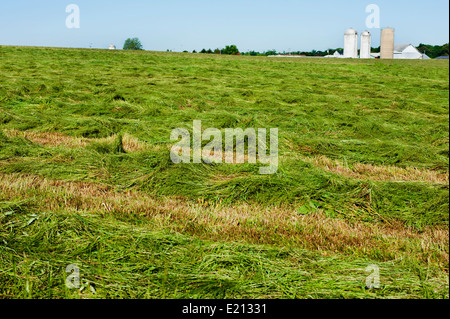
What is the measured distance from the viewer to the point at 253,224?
323 centimetres

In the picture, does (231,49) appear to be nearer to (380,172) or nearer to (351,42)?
(351,42)

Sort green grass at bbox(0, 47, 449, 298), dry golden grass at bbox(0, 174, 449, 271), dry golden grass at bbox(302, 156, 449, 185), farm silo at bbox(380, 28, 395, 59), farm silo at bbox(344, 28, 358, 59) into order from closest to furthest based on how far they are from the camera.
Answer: green grass at bbox(0, 47, 449, 298), dry golden grass at bbox(0, 174, 449, 271), dry golden grass at bbox(302, 156, 449, 185), farm silo at bbox(380, 28, 395, 59), farm silo at bbox(344, 28, 358, 59)

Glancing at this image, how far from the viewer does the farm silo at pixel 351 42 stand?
6141cm

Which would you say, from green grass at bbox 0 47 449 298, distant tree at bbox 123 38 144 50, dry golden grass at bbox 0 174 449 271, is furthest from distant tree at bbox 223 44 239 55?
dry golden grass at bbox 0 174 449 271

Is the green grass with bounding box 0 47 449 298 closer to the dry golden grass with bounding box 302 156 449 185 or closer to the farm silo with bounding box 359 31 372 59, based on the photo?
the dry golden grass with bounding box 302 156 449 185

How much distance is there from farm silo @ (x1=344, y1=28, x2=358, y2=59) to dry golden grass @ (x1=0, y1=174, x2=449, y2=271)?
211ft

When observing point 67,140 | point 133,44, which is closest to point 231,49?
point 133,44

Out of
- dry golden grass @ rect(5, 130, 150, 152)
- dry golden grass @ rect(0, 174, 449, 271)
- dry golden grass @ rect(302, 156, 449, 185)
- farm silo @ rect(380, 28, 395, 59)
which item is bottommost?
dry golden grass @ rect(0, 174, 449, 271)

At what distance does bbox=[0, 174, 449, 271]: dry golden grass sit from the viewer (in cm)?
287

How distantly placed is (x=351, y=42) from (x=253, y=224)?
216 ft

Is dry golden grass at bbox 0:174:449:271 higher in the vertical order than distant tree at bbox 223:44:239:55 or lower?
lower

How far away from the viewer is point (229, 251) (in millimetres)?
2668
